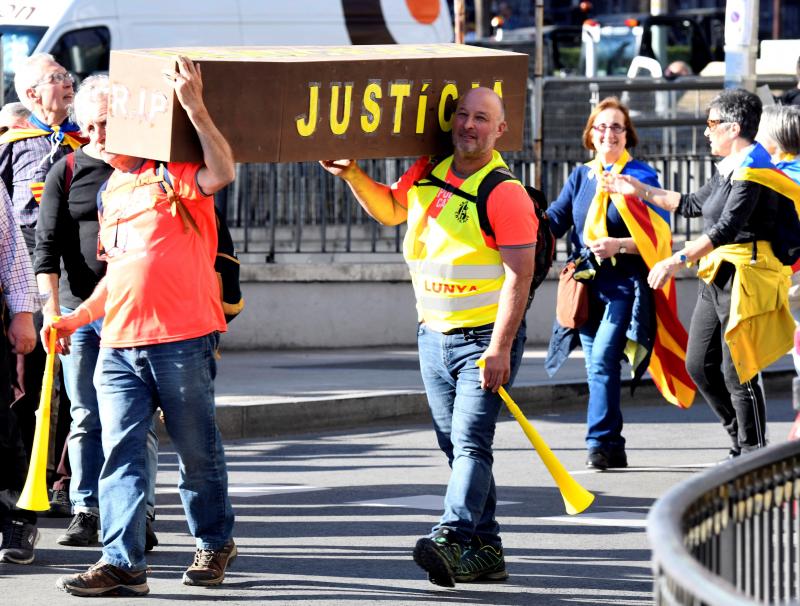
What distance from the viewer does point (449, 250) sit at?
19.8ft

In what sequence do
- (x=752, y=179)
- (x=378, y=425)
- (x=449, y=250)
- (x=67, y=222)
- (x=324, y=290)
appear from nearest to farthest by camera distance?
1. (x=449, y=250)
2. (x=67, y=222)
3. (x=752, y=179)
4. (x=378, y=425)
5. (x=324, y=290)

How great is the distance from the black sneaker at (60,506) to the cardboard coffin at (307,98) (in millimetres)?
2130

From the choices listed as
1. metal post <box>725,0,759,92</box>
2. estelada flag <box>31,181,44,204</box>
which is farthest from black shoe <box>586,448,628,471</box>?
metal post <box>725,0,759,92</box>

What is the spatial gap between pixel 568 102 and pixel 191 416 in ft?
42.9

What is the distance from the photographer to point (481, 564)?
20.3ft

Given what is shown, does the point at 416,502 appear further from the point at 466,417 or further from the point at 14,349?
the point at 14,349

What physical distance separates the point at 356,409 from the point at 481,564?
182 inches

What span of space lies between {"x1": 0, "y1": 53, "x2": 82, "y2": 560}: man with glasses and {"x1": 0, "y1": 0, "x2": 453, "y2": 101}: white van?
8579 millimetres

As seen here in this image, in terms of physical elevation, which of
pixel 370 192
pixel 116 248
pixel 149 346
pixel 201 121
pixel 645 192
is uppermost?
pixel 201 121

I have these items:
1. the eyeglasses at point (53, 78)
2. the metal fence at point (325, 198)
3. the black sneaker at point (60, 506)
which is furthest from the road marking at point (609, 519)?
the metal fence at point (325, 198)

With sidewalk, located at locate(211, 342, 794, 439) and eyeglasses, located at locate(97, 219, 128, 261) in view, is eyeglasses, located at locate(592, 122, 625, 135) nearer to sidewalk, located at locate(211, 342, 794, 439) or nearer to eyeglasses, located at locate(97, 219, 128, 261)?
sidewalk, located at locate(211, 342, 794, 439)

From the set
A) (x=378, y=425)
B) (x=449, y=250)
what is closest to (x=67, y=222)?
Result: (x=449, y=250)

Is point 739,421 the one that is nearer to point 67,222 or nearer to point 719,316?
point 719,316

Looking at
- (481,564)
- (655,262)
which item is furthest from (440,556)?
(655,262)
